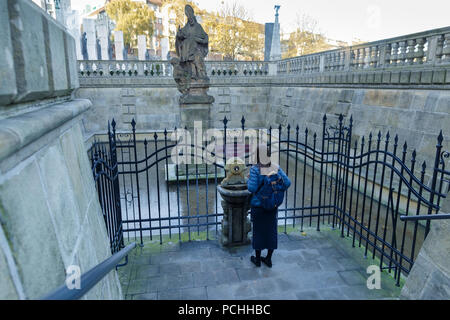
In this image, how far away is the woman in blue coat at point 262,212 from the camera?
388 cm

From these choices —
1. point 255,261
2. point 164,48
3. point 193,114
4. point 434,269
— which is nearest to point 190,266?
point 255,261

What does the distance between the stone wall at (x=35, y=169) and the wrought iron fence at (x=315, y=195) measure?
1248mm

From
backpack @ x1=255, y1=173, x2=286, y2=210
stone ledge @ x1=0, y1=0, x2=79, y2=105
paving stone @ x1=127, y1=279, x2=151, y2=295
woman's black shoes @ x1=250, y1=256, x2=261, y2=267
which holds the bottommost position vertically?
paving stone @ x1=127, y1=279, x2=151, y2=295

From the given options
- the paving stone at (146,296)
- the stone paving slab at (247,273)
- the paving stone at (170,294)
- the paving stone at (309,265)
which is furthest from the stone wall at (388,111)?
the paving stone at (146,296)

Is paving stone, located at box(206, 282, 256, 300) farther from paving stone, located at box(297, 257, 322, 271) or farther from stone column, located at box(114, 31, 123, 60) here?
stone column, located at box(114, 31, 123, 60)

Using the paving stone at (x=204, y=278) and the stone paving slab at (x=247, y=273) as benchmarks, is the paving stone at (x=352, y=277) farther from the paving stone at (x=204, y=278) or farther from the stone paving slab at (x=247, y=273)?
the paving stone at (x=204, y=278)

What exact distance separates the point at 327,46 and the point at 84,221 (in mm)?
42702

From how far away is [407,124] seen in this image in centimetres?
782

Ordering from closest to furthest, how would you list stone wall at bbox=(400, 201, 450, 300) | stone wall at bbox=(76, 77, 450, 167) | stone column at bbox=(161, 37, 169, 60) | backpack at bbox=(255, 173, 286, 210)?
stone wall at bbox=(400, 201, 450, 300) < backpack at bbox=(255, 173, 286, 210) < stone wall at bbox=(76, 77, 450, 167) < stone column at bbox=(161, 37, 169, 60)

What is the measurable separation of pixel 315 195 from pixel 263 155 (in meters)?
4.76

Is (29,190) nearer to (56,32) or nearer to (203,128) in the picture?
(56,32)

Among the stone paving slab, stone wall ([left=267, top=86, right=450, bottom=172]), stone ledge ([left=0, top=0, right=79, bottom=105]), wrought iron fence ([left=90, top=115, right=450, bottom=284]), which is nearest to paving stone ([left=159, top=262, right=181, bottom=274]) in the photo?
the stone paving slab

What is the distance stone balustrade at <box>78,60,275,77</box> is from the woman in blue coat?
47.4 ft

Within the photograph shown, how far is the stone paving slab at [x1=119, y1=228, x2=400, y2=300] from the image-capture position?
379 centimetres
